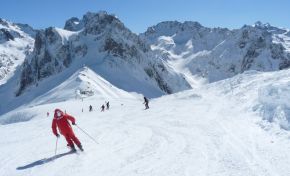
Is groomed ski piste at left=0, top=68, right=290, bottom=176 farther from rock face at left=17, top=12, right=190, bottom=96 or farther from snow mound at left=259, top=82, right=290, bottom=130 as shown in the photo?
rock face at left=17, top=12, right=190, bottom=96

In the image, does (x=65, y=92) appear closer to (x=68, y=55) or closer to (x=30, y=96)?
(x=30, y=96)

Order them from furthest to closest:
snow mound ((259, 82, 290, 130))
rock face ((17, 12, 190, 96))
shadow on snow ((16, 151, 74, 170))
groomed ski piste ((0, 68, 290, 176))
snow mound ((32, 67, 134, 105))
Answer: rock face ((17, 12, 190, 96)) → snow mound ((32, 67, 134, 105)) → snow mound ((259, 82, 290, 130)) → shadow on snow ((16, 151, 74, 170)) → groomed ski piste ((0, 68, 290, 176))

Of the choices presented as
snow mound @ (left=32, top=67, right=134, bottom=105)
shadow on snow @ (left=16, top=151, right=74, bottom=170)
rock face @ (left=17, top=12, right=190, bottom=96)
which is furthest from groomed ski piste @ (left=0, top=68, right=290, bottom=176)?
rock face @ (left=17, top=12, right=190, bottom=96)

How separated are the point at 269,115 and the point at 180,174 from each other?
9.36 metres

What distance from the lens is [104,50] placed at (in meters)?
168

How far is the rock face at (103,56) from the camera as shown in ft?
518

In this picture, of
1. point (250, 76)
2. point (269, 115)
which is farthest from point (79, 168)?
point (250, 76)

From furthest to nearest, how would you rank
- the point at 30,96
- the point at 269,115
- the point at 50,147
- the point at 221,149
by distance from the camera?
the point at 30,96, the point at 269,115, the point at 50,147, the point at 221,149

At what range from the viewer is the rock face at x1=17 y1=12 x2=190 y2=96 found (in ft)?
518

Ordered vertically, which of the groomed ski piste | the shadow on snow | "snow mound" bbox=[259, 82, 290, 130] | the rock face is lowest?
the shadow on snow

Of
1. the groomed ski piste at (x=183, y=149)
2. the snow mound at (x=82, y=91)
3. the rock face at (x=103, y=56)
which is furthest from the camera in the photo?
the rock face at (x=103, y=56)

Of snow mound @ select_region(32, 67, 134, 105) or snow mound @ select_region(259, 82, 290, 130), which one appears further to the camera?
snow mound @ select_region(32, 67, 134, 105)

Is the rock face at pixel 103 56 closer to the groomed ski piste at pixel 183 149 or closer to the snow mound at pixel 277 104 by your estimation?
the snow mound at pixel 277 104

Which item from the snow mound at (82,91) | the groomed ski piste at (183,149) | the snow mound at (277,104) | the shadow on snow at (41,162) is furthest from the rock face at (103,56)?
the shadow on snow at (41,162)
